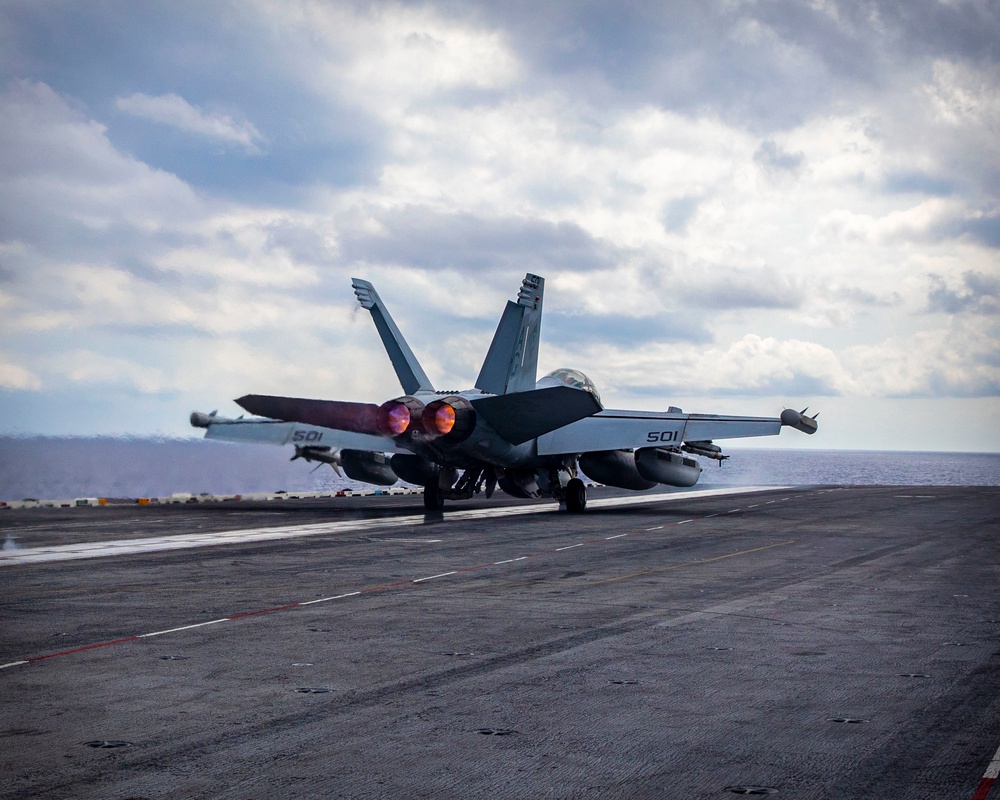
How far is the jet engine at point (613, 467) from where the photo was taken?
110 feet

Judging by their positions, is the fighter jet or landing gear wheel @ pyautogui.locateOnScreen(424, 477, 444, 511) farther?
landing gear wheel @ pyautogui.locateOnScreen(424, 477, 444, 511)

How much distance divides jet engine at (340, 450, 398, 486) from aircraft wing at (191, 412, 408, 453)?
270cm

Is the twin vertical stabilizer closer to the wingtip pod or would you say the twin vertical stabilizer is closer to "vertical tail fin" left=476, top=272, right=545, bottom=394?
"vertical tail fin" left=476, top=272, right=545, bottom=394

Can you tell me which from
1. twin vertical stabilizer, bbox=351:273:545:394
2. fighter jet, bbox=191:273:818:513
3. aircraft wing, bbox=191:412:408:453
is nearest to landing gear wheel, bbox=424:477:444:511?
fighter jet, bbox=191:273:818:513

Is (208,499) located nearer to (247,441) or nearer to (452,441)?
(247,441)

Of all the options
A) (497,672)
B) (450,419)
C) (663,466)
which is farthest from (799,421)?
(497,672)

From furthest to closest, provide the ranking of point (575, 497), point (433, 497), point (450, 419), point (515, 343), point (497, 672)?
1. point (575, 497)
2. point (433, 497)
3. point (515, 343)
4. point (450, 419)
5. point (497, 672)

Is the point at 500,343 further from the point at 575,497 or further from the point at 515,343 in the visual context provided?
the point at 575,497

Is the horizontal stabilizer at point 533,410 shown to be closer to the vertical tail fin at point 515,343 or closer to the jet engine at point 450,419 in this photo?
the jet engine at point 450,419

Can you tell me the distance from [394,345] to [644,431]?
28.8ft

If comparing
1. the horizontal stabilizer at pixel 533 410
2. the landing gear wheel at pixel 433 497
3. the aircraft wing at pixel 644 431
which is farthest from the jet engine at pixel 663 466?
the landing gear wheel at pixel 433 497

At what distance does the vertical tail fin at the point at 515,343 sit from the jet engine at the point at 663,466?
4688mm

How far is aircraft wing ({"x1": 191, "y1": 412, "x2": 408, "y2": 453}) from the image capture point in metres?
32.2

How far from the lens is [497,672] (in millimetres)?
9445
